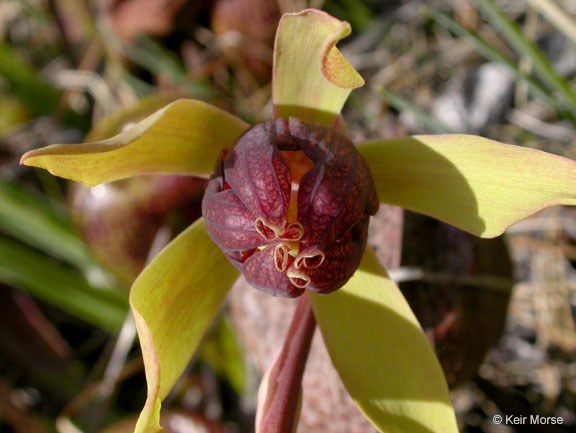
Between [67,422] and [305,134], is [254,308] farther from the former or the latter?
[67,422]

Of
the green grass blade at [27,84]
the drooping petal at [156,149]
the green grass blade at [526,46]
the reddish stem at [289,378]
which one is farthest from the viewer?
the green grass blade at [27,84]

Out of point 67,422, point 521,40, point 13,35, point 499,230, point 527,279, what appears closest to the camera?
point 499,230

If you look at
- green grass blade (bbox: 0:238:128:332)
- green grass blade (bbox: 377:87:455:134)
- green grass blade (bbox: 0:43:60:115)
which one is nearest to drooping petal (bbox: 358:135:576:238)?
green grass blade (bbox: 377:87:455:134)

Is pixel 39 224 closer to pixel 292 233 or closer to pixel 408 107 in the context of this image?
pixel 408 107

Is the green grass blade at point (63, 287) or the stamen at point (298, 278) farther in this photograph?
the green grass blade at point (63, 287)

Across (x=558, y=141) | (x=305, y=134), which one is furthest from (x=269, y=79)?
(x=305, y=134)

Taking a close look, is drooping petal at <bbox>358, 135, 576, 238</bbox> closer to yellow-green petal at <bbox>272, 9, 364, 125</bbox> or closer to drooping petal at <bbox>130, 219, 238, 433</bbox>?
yellow-green petal at <bbox>272, 9, 364, 125</bbox>

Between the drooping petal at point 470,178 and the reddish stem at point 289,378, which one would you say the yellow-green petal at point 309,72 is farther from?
the reddish stem at point 289,378

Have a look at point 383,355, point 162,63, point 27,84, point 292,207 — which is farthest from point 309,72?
point 27,84

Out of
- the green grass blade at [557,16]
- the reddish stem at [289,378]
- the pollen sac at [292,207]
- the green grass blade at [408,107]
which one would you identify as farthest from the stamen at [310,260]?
the green grass blade at [557,16]
